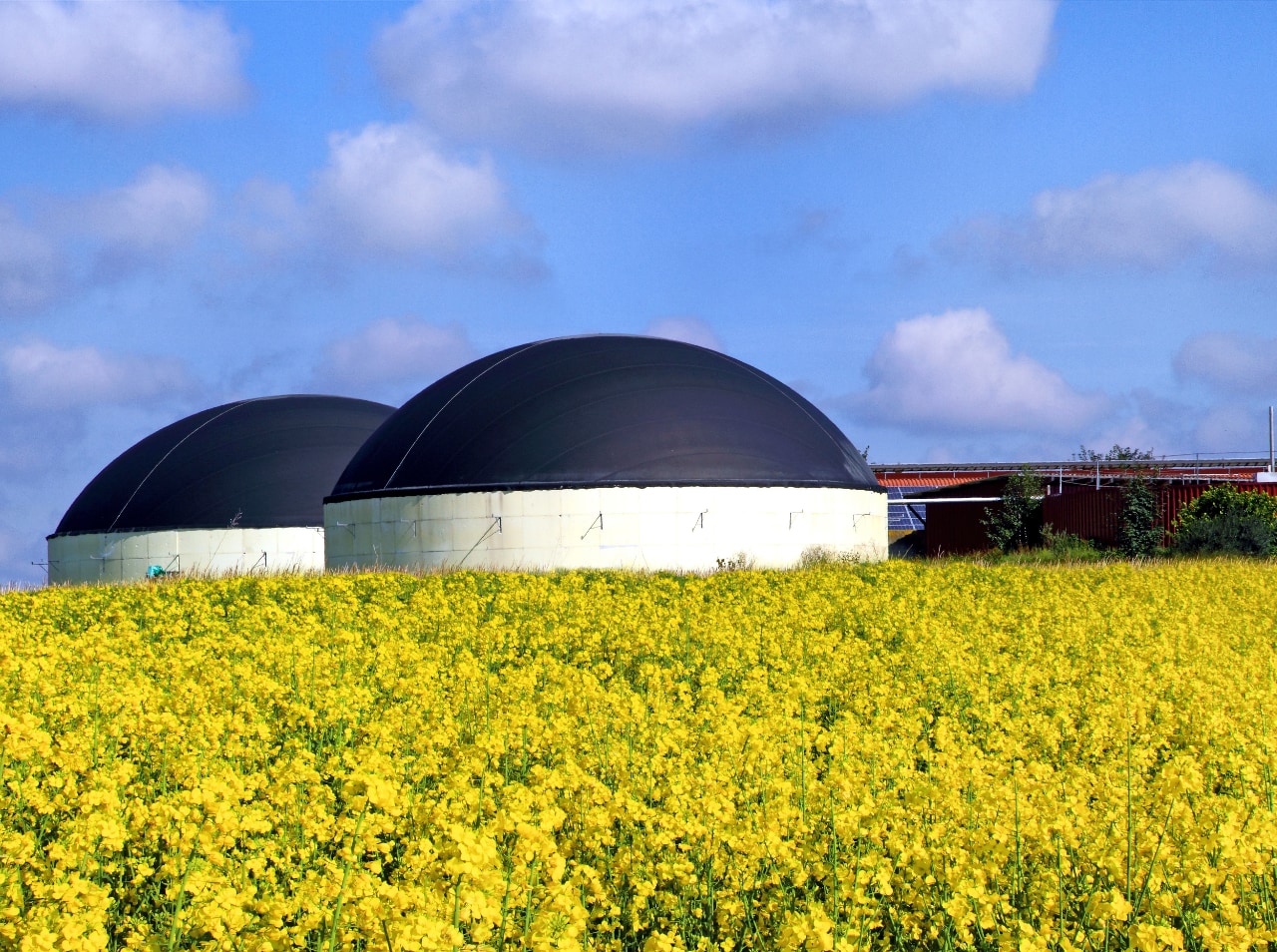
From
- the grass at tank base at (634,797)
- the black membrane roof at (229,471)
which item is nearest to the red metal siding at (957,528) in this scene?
the black membrane roof at (229,471)

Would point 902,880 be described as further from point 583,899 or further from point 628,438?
point 628,438

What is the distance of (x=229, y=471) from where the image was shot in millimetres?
43906

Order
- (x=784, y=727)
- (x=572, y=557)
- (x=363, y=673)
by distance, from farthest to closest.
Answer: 1. (x=572, y=557)
2. (x=363, y=673)
3. (x=784, y=727)

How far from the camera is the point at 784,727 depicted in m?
8.25

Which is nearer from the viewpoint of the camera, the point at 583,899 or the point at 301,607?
the point at 583,899

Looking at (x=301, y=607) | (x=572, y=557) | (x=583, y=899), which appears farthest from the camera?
(x=572, y=557)

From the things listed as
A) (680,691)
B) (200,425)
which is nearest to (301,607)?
(680,691)

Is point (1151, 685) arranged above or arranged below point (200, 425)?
below

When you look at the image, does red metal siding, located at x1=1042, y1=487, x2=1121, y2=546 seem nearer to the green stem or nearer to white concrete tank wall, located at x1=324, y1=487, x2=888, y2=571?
white concrete tank wall, located at x1=324, y1=487, x2=888, y2=571

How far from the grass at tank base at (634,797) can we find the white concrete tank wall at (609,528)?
19065 mm

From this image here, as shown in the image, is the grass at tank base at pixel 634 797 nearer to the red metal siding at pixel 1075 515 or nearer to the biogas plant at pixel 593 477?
the biogas plant at pixel 593 477

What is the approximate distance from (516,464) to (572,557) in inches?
114

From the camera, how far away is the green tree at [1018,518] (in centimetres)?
5428

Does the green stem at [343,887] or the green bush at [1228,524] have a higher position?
the green bush at [1228,524]
